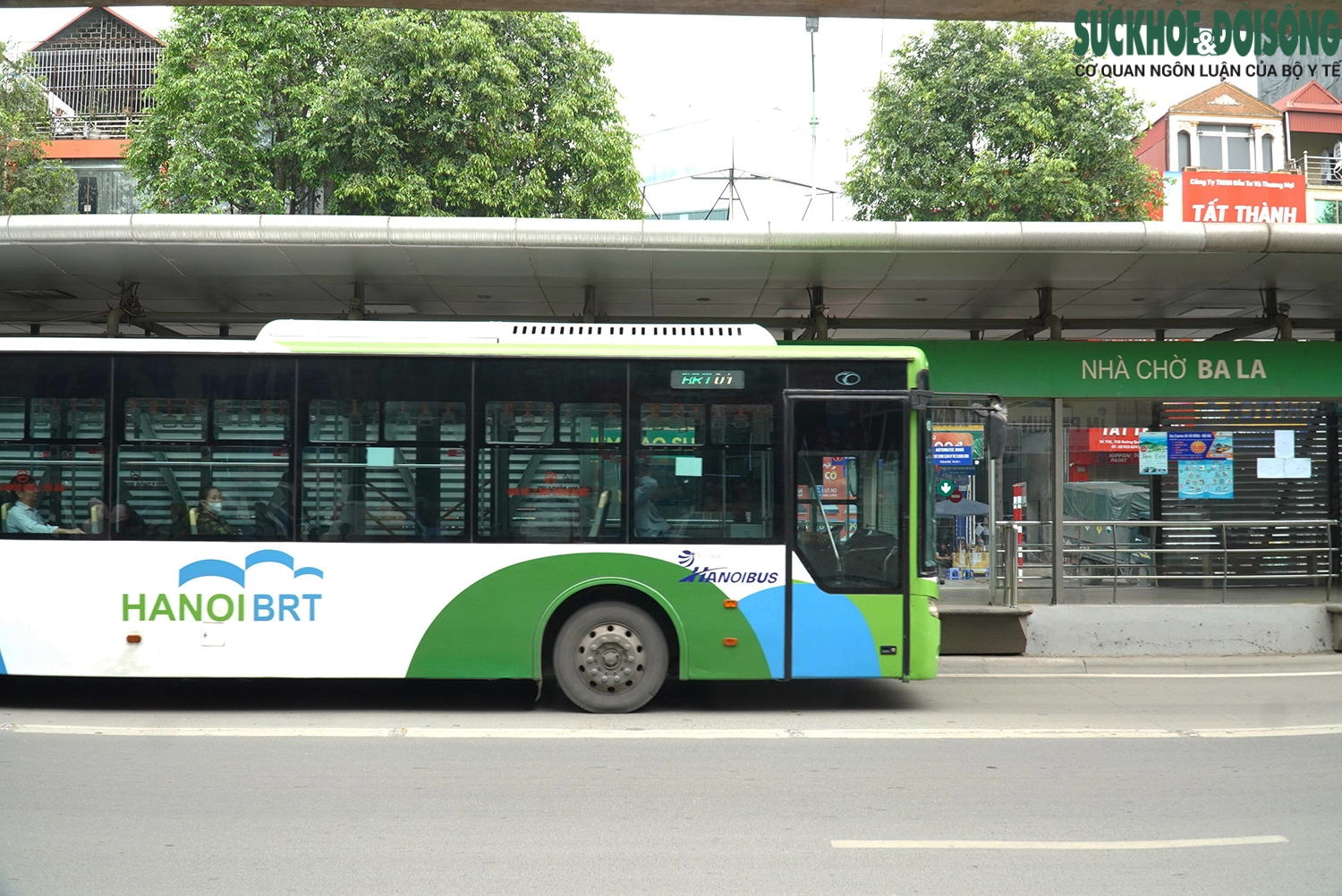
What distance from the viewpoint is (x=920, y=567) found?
8.43 m

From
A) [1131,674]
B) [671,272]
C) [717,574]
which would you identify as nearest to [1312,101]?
[1131,674]

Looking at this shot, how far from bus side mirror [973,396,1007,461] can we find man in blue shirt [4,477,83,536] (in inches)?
286

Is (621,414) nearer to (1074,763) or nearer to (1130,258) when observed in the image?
(1074,763)

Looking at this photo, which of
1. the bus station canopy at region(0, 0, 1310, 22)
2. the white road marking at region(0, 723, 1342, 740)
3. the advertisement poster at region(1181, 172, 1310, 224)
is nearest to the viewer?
the bus station canopy at region(0, 0, 1310, 22)

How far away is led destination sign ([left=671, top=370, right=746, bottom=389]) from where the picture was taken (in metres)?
8.59

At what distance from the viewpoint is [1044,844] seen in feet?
17.2

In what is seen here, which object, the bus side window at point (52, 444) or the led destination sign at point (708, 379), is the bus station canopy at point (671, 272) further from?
the led destination sign at point (708, 379)

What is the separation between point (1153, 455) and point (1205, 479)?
72 centimetres

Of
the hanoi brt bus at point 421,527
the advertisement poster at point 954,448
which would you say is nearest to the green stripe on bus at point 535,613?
the hanoi brt bus at point 421,527

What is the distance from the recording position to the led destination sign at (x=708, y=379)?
338 inches

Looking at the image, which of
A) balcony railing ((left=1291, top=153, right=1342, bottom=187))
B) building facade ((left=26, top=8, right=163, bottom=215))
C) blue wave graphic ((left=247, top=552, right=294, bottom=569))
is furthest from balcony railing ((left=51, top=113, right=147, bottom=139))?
balcony railing ((left=1291, top=153, right=1342, bottom=187))

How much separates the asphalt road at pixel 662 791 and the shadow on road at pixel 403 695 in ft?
0.16

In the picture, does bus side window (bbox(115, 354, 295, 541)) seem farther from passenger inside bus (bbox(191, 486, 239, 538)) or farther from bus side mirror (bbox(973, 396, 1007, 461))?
bus side mirror (bbox(973, 396, 1007, 461))

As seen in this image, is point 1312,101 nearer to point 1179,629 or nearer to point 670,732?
point 1179,629
